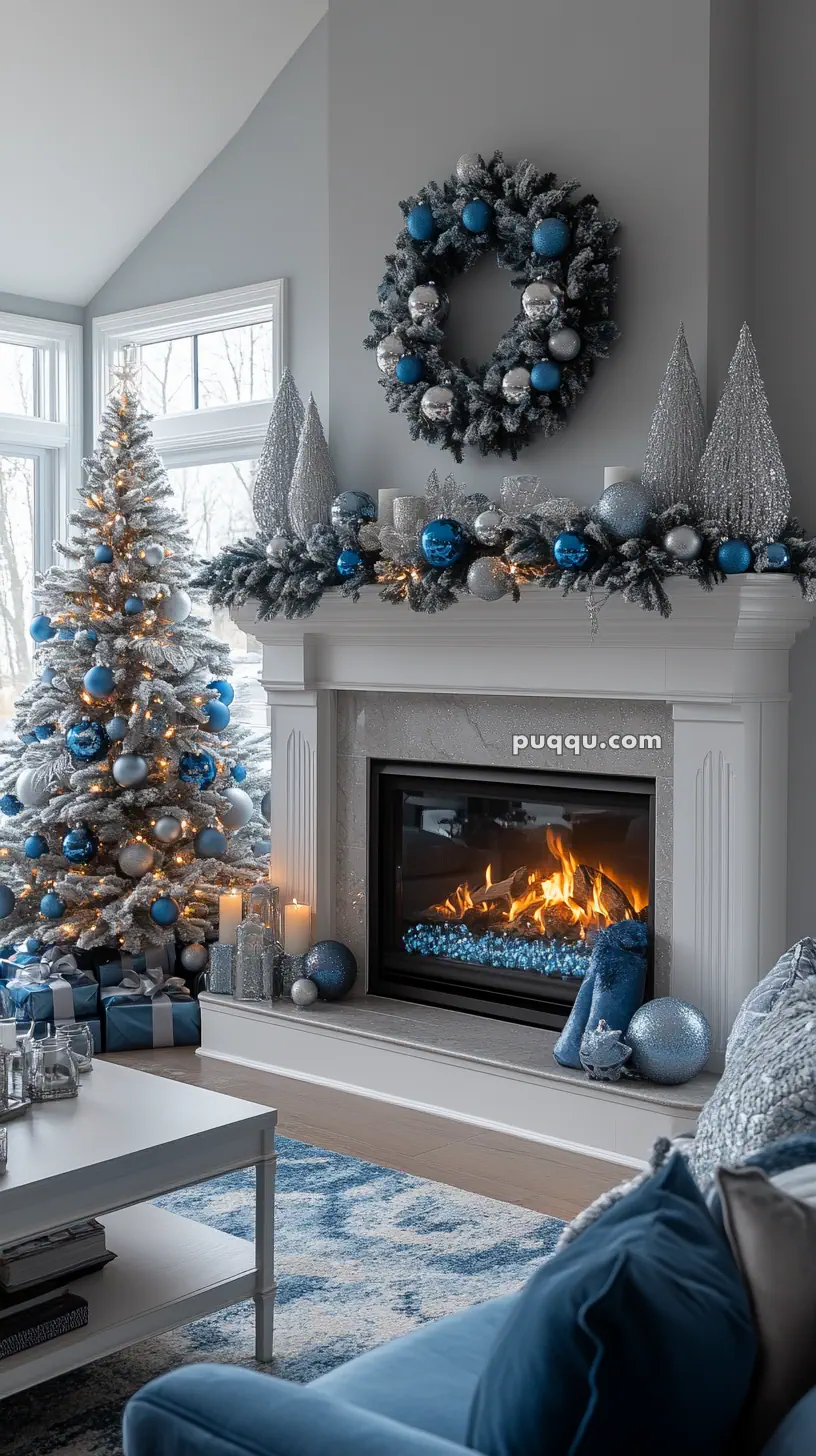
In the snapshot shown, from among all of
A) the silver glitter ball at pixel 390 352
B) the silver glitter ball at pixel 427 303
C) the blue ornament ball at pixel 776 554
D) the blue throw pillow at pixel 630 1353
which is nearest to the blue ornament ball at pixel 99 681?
the silver glitter ball at pixel 390 352

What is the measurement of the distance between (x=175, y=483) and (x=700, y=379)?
278 cm

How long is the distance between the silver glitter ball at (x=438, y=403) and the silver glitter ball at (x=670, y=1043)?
1751 mm

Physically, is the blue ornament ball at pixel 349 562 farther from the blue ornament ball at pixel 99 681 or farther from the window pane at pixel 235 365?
the window pane at pixel 235 365

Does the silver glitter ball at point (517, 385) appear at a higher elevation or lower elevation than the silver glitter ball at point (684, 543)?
higher

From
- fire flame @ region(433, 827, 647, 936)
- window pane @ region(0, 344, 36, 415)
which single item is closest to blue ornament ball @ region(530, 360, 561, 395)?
fire flame @ region(433, 827, 647, 936)

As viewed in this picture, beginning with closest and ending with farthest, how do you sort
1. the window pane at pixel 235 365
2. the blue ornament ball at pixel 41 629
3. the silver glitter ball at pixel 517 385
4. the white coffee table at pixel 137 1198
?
the white coffee table at pixel 137 1198 < the silver glitter ball at pixel 517 385 < the blue ornament ball at pixel 41 629 < the window pane at pixel 235 365

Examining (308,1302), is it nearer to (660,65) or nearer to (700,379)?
(700,379)

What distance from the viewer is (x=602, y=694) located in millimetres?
3803

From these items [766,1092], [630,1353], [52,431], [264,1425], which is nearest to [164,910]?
[52,431]

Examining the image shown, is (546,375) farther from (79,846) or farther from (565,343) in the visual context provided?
(79,846)

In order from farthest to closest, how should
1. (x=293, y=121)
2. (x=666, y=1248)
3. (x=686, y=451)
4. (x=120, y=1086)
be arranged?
(x=293, y=121) → (x=686, y=451) → (x=120, y=1086) → (x=666, y=1248)

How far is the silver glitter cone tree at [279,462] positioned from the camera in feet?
14.4

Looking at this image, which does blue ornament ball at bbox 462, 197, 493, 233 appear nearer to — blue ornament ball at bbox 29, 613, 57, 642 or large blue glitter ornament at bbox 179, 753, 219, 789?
large blue glitter ornament at bbox 179, 753, 219, 789

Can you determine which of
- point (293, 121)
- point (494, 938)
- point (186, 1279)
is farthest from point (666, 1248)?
point (293, 121)
